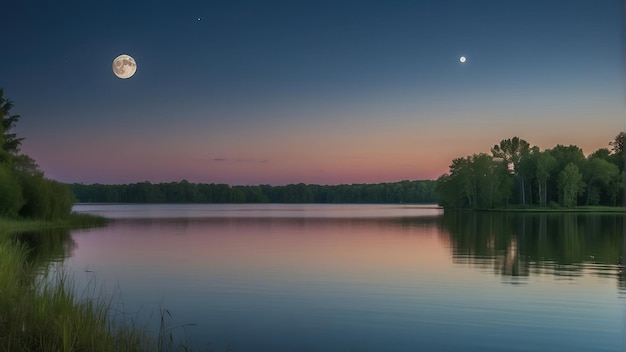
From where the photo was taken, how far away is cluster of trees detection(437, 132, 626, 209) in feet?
405

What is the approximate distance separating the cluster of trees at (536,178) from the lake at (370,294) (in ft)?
300

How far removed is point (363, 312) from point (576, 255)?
2169 centimetres

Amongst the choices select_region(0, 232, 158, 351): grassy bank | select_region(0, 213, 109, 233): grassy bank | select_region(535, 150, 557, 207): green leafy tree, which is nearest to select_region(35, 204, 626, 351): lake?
select_region(0, 232, 158, 351): grassy bank

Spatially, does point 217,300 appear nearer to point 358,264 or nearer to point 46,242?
point 358,264

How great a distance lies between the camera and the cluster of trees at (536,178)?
124 metres

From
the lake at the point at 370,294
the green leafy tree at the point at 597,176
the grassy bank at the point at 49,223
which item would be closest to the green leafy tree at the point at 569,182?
the green leafy tree at the point at 597,176

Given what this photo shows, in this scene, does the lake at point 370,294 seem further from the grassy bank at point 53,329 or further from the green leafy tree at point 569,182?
the green leafy tree at point 569,182

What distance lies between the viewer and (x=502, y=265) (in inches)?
1136

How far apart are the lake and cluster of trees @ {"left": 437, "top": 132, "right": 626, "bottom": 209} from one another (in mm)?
91355

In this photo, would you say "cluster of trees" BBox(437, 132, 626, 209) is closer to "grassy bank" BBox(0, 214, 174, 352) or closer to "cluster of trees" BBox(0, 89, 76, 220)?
"cluster of trees" BBox(0, 89, 76, 220)

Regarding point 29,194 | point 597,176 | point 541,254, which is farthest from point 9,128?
point 597,176

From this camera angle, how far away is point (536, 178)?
130m

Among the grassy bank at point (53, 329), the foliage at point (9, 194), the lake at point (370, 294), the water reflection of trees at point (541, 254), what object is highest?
the foliage at point (9, 194)

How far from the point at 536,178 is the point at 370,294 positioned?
120095mm
